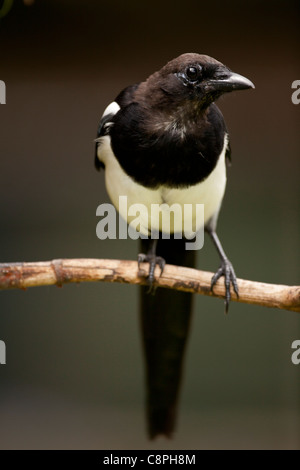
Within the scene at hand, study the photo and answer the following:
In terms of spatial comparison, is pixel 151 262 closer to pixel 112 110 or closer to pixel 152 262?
pixel 152 262

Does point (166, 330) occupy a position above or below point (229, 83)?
below

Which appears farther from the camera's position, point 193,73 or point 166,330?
point 166,330

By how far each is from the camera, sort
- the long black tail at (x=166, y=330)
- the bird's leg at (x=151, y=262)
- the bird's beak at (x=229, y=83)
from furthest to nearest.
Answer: the long black tail at (x=166, y=330) → the bird's leg at (x=151, y=262) → the bird's beak at (x=229, y=83)

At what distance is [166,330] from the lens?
1.21 meters

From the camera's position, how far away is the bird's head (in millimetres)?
874

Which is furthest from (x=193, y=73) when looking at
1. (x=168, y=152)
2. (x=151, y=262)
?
(x=151, y=262)

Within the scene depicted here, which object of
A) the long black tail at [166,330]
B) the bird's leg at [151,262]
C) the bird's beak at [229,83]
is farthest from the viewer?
the long black tail at [166,330]

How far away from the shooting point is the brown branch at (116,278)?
0.94 metres

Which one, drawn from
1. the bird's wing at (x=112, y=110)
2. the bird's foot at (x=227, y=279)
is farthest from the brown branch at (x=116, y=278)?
the bird's wing at (x=112, y=110)

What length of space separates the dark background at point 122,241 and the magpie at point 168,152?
5cm

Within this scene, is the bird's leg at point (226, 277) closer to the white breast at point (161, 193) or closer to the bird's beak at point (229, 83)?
the white breast at point (161, 193)

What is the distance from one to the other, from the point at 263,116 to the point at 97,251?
1.48ft

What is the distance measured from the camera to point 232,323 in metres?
1.36

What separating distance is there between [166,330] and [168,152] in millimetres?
427
